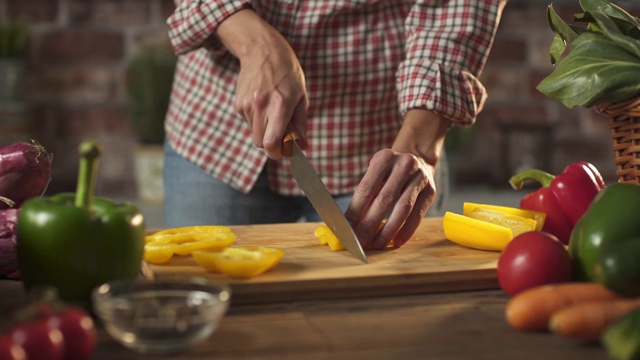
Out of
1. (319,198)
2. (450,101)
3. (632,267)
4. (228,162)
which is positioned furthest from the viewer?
(228,162)

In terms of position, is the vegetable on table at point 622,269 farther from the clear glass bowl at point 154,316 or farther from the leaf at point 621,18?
the leaf at point 621,18

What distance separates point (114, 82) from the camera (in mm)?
3475

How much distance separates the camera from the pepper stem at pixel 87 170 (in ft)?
2.97

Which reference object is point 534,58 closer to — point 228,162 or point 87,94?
point 87,94

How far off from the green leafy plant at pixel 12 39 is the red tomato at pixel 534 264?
2.66 meters

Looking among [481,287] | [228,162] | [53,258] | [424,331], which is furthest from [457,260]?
[228,162]

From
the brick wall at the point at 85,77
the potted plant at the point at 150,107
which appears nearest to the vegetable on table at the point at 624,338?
the potted plant at the point at 150,107

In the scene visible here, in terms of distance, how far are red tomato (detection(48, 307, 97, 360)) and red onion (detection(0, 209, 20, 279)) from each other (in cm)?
35

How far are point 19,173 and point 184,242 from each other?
0.83 feet

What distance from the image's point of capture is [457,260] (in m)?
1.22

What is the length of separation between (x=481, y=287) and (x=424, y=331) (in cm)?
26

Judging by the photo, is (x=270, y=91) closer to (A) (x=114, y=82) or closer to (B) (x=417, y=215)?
(B) (x=417, y=215)

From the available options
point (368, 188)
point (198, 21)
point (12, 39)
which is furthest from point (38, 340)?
point (12, 39)

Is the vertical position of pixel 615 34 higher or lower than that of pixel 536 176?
higher
